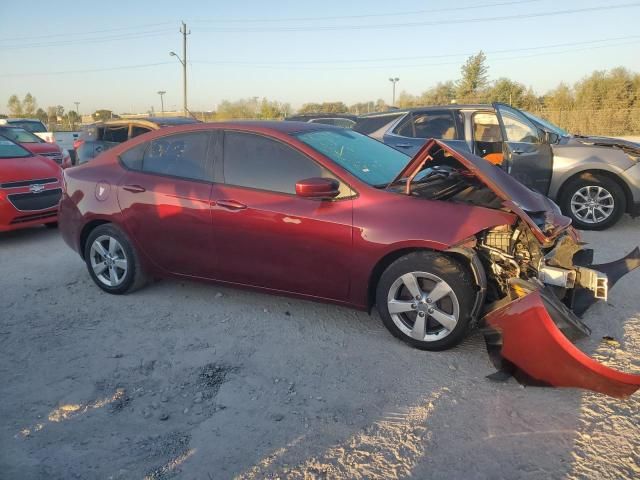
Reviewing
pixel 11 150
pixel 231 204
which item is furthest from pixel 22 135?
pixel 231 204

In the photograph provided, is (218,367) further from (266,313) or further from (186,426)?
(266,313)

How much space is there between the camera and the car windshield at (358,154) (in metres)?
3.95

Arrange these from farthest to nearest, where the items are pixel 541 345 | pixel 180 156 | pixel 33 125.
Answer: pixel 33 125 < pixel 180 156 < pixel 541 345

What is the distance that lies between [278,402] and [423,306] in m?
1.19

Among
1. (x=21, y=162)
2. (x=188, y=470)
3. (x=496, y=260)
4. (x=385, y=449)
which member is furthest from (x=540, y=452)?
(x=21, y=162)

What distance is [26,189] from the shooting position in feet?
22.8

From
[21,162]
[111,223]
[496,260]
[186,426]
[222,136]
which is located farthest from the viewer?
[21,162]

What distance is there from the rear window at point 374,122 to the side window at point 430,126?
0.29m

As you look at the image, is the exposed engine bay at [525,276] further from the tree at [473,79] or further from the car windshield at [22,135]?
the tree at [473,79]

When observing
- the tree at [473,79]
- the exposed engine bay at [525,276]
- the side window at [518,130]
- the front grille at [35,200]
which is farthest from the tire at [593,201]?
the tree at [473,79]

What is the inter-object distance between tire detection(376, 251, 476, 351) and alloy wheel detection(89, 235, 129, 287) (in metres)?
2.52

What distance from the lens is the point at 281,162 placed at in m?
4.02

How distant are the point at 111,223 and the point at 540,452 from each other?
155 inches

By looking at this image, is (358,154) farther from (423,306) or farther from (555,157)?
(555,157)
